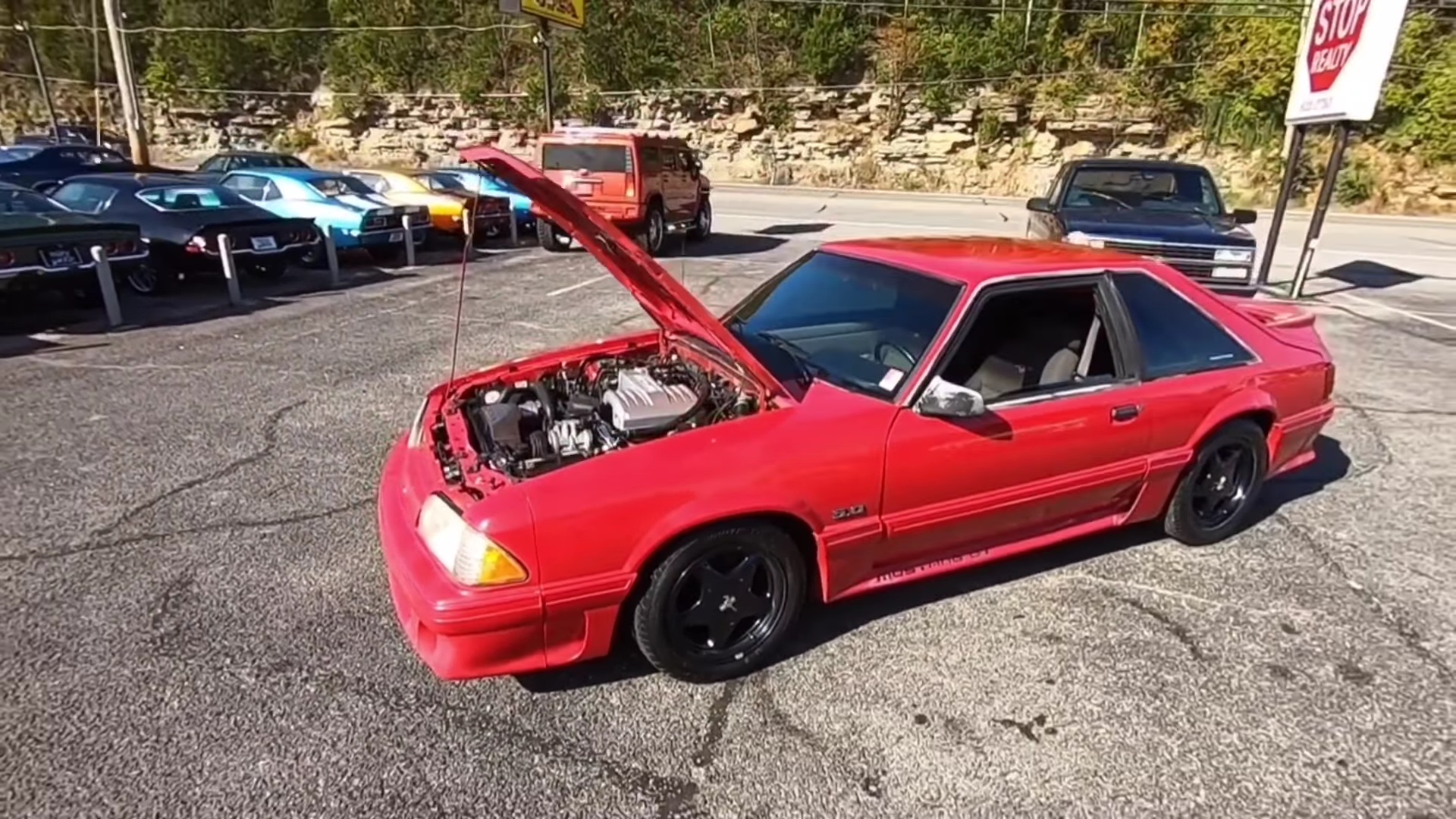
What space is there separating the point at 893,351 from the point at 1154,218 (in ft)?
22.7

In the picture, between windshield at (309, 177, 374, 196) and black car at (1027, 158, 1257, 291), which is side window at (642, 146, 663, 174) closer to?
windshield at (309, 177, 374, 196)

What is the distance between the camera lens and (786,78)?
31.7 m

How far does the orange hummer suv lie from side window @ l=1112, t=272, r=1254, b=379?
31.2ft

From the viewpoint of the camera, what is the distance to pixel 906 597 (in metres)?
3.25

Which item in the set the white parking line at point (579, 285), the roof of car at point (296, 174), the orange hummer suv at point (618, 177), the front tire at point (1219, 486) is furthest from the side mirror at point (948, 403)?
the roof of car at point (296, 174)

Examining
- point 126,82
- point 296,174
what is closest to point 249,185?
point 296,174

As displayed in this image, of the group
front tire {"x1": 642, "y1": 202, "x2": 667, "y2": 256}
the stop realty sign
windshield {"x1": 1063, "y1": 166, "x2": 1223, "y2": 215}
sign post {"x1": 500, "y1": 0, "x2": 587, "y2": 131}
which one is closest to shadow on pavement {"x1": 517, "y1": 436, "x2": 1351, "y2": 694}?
windshield {"x1": 1063, "y1": 166, "x2": 1223, "y2": 215}

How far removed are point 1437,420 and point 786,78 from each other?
29623 mm

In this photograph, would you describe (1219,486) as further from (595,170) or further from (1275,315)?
(595,170)

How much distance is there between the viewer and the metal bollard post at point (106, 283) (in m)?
7.68

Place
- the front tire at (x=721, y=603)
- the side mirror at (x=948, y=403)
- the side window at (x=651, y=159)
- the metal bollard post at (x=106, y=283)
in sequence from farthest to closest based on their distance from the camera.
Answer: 1. the side window at (x=651, y=159)
2. the metal bollard post at (x=106, y=283)
3. the side mirror at (x=948, y=403)
4. the front tire at (x=721, y=603)

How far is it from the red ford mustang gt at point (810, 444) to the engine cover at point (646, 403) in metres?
0.01

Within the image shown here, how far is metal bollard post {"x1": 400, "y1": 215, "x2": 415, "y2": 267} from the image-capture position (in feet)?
38.7

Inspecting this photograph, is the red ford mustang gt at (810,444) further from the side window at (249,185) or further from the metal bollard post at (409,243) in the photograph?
the side window at (249,185)
